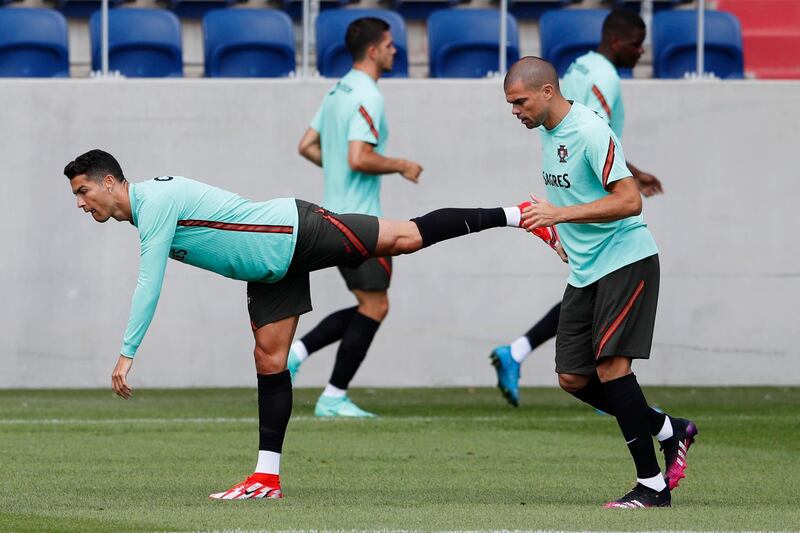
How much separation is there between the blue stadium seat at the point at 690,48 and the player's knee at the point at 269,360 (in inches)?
296

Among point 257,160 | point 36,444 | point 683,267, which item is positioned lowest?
point 36,444

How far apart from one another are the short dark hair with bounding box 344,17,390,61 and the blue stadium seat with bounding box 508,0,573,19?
4.45 metres

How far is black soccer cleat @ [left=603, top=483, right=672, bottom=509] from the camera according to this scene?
611 cm

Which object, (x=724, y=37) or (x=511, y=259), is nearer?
(x=511, y=259)

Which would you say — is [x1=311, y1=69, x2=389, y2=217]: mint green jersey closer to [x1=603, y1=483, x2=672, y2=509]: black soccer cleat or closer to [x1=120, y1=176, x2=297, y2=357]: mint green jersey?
[x1=120, y1=176, x2=297, y2=357]: mint green jersey

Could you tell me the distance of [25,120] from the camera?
11.9 m

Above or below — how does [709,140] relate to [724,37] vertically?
below

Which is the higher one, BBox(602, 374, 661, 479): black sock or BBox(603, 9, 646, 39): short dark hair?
BBox(603, 9, 646, 39): short dark hair

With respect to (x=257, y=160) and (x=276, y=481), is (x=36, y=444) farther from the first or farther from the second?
(x=257, y=160)

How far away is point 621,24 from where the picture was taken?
9.62 meters

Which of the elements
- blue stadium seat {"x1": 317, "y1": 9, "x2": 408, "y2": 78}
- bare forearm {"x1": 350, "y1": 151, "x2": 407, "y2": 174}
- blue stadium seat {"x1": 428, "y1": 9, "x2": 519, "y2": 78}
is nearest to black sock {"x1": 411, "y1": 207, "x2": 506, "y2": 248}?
bare forearm {"x1": 350, "y1": 151, "x2": 407, "y2": 174}

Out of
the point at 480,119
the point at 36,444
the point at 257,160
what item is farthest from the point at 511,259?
the point at 36,444

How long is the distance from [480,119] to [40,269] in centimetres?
355

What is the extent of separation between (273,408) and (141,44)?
6773 mm
